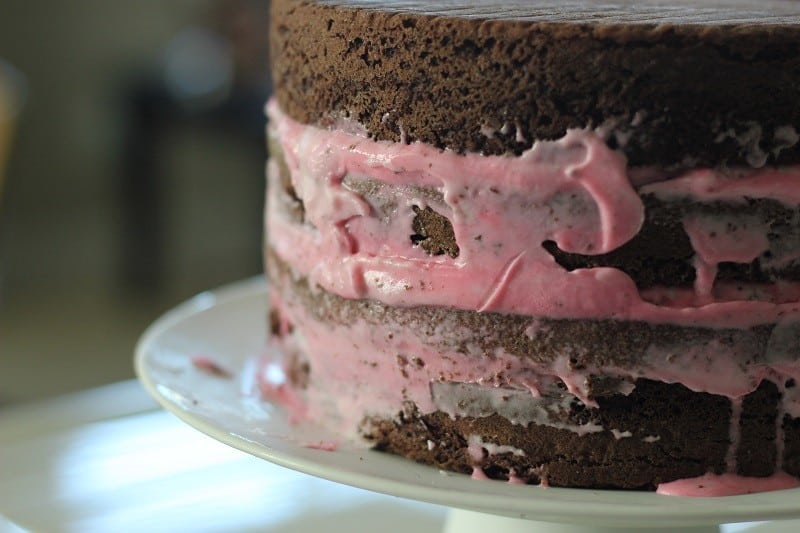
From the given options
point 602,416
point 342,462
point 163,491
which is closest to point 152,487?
point 163,491

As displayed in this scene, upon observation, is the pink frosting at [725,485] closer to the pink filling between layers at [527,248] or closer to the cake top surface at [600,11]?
the pink filling between layers at [527,248]

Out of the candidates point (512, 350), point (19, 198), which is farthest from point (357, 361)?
point (19, 198)

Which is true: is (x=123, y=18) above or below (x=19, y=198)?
above

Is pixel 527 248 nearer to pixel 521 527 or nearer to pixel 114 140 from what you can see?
pixel 521 527

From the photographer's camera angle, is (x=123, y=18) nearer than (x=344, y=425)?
No

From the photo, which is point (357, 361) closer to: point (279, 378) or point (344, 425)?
point (344, 425)

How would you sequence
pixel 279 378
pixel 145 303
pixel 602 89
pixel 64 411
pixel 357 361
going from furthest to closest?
1. pixel 145 303
2. pixel 64 411
3. pixel 279 378
4. pixel 357 361
5. pixel 602 89

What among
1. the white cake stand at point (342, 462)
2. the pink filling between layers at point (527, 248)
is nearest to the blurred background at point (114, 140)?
the white cake stand at point (342, 462)
